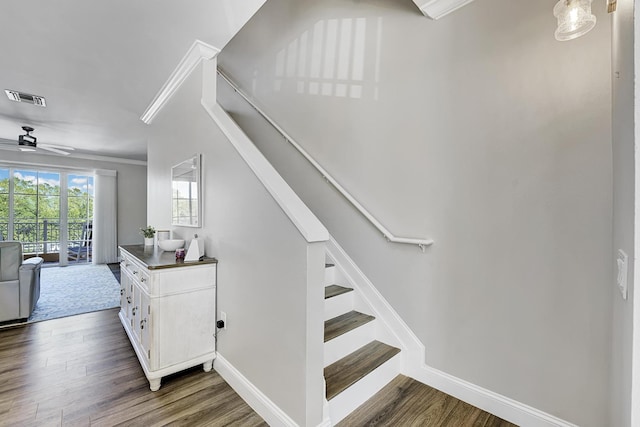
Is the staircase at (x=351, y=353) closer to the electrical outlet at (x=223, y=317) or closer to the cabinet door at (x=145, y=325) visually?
the electrical outlet at (x=223, y=317)

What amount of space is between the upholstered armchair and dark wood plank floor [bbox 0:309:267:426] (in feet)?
1.73

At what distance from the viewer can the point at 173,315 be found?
6.63ft

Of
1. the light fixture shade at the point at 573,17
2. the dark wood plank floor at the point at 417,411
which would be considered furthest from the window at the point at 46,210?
the light fixture shade at the point at 573,17

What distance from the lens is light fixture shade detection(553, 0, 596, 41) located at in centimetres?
113

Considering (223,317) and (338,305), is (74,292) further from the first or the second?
(338,305)

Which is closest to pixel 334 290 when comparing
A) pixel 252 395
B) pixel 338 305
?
pixel 338 305

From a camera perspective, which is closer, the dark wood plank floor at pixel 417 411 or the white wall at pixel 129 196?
the dark wood plank floor at pixel 417 411

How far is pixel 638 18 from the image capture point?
0.65 meters

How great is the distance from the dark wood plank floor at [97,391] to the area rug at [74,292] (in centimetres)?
86

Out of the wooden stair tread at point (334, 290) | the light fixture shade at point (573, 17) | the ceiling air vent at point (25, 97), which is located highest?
the ceiling air vent at point (25, 97)

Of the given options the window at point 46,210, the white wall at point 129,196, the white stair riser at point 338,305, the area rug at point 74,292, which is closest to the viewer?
the white stair riser at point 338,305

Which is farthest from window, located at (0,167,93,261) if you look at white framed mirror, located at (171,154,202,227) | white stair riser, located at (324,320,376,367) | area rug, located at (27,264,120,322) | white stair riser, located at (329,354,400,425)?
white stair riser, located at (329,354,400,425)

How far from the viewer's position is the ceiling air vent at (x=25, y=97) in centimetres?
315

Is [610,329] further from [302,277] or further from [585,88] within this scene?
[302,277]
